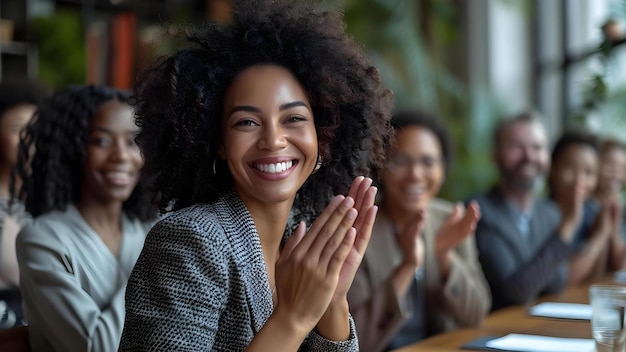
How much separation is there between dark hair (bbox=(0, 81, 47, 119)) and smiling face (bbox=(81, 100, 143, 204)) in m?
0.66

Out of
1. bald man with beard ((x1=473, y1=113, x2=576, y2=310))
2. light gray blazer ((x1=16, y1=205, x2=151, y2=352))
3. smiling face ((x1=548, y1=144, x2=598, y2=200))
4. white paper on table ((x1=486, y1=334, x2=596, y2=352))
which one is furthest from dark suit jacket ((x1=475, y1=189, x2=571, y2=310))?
light gray blazer ((x1=16, y1=205, x2=151, y2=352))

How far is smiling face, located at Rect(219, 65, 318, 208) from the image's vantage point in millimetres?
1368

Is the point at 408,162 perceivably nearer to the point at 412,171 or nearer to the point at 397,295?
the point at 412,171

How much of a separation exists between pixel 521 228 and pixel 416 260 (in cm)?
103

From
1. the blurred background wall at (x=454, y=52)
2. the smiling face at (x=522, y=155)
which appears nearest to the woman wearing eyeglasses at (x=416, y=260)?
the smiling face at (x=522, y=155)

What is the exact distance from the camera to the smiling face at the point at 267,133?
1368 mm

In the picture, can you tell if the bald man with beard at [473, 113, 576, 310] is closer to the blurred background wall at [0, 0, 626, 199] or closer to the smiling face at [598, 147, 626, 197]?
the smiling face at [598, 147, 626, 197]

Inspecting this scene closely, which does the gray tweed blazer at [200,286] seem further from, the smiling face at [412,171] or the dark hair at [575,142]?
the dark hair at [575,142]

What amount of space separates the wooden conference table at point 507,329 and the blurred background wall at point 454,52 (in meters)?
2.20

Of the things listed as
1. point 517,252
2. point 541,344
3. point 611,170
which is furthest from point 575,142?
point 541,344

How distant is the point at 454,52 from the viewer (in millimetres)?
5789

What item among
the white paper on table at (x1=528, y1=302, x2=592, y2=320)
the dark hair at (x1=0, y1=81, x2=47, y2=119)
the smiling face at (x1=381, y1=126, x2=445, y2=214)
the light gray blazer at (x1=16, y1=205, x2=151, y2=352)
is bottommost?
the white paper on table at (x1=528, y1=302, x2=592, y2=320)

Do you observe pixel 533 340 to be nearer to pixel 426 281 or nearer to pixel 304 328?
pixel 426 281

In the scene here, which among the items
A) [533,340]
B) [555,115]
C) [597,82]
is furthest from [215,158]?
[555,115]
